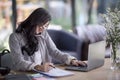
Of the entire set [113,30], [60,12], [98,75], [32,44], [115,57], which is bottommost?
[98,75]

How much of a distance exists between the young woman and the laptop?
5.1 inches

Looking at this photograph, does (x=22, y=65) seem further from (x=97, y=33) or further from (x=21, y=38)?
(x=97, y=33)

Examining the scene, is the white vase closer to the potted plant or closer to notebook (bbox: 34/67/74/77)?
the potted plant

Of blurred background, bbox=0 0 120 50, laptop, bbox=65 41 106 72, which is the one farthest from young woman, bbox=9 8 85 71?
blurred background, bbox=0 0 120 50

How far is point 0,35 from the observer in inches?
212

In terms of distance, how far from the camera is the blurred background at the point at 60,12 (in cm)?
548

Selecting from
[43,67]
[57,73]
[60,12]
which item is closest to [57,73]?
[57,73]

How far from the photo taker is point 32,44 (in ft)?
9.59

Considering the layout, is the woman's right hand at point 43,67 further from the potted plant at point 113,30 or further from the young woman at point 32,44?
the potted plant at point 113,30

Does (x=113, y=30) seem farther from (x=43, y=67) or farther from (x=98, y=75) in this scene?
(x=43, y=67)

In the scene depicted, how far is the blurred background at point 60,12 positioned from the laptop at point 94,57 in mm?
2680

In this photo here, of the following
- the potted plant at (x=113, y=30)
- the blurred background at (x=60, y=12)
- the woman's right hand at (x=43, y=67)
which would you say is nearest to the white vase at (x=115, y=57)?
the potted plant at (x=113, y=30)

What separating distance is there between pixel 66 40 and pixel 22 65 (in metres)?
2.82

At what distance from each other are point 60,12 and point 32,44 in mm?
3365
